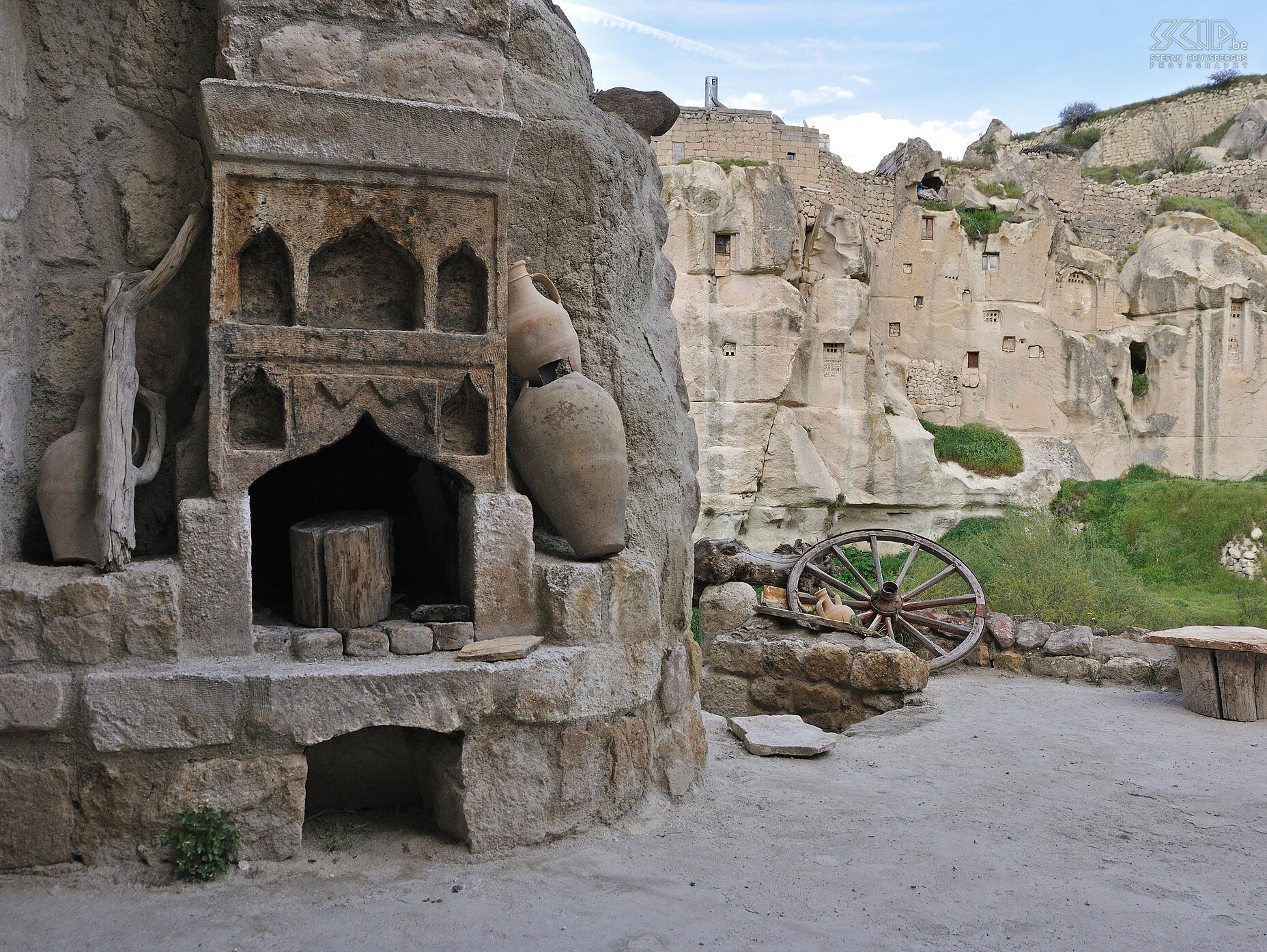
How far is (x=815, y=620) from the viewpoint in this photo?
6898 mm

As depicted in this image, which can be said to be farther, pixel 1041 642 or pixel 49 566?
pixel 1041 642

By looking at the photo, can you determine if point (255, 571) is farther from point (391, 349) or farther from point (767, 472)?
point (767, 472)

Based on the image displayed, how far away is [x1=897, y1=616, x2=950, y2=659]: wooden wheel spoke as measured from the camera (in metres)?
7.46

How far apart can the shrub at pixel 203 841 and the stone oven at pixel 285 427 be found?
0.03 meters

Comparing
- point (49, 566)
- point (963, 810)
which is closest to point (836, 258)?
point (963, 810)

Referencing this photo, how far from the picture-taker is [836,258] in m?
20.1

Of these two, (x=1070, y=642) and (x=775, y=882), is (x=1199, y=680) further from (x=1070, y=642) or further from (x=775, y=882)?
(x=775, y=882)

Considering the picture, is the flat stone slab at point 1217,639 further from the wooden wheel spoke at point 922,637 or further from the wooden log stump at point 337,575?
the wooden log stump at point 337,575

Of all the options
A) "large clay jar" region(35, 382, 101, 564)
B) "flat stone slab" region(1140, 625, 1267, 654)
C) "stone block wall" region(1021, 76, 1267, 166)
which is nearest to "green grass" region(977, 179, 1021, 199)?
"stone block wall" region(1021, 76, 1267, 166)

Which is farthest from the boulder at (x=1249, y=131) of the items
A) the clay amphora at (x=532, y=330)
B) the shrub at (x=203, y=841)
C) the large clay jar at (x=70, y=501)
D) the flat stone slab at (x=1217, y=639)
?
the shrub at (x=203, y=841)

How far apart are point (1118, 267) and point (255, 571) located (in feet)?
81.0

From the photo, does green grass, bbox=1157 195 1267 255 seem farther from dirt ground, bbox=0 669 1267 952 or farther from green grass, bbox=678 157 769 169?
dirt ground, bbox=0 669 1267 952

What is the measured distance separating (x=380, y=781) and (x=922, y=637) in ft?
17.7

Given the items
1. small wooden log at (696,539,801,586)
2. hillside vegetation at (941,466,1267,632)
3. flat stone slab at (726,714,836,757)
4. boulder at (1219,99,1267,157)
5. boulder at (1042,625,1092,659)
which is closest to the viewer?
flat stone slab at (726,714,836,757)
